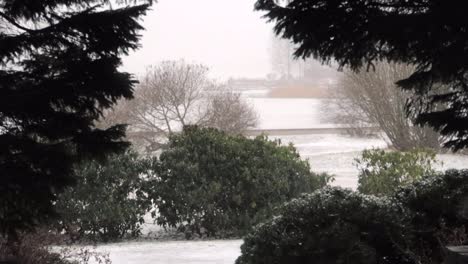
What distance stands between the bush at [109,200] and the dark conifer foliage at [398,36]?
5634 mm

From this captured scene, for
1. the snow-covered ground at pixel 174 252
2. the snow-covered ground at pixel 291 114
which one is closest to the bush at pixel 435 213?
the snow-covered ground at pixel 174 252

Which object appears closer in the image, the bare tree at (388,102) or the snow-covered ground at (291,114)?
the bare tree at (388,102)

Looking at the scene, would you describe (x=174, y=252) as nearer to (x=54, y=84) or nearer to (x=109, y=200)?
(x=109, y=200)

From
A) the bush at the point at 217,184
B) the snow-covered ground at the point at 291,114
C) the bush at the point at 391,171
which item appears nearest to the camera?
the bush at the point at 217,184

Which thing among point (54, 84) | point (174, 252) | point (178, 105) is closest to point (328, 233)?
point (54, 84)

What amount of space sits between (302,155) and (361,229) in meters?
20.8

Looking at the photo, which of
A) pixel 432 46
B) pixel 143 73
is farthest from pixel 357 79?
pixel 432 46

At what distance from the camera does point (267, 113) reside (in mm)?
35375

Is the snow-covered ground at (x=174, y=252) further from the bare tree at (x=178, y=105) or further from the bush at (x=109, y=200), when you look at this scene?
the bare tree at (x=178, y=105)

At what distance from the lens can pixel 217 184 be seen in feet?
26.9

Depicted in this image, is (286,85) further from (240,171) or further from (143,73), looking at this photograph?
(240,171)

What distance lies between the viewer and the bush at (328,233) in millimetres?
4000

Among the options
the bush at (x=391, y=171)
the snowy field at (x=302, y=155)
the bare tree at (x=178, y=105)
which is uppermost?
the bare tree at (x=178, y=105)

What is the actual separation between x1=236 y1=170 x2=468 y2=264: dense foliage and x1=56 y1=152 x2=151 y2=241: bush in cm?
416
